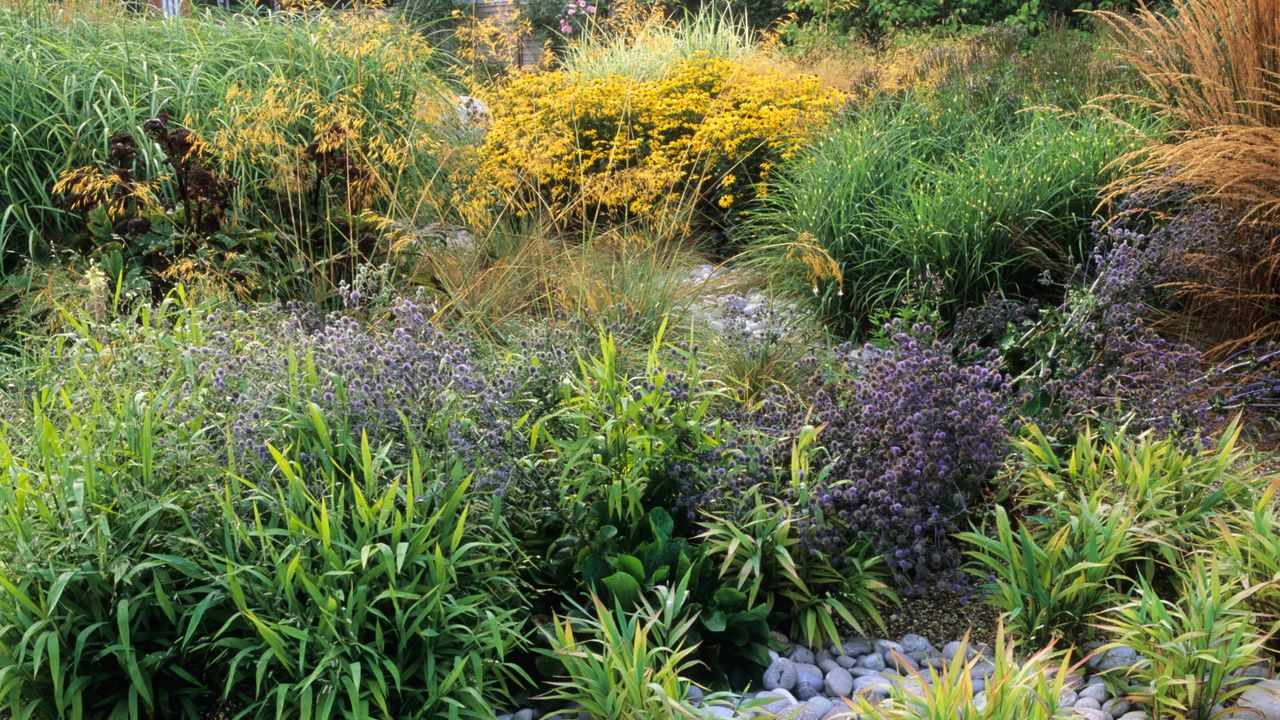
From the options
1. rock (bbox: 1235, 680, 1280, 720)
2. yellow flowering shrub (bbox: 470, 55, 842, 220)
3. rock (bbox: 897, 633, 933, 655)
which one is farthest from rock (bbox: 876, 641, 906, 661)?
yellow flowering shrub (bbox: 470, 55, 842, 220)

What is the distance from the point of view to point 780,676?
283cm

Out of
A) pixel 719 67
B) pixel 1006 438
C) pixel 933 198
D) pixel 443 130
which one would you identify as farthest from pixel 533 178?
pixel 1006 438

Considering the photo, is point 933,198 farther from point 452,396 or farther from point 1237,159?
point 452,396

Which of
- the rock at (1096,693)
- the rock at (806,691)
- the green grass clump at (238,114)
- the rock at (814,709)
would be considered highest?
the green grass clump at (238,114)

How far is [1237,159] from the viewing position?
13.7ft

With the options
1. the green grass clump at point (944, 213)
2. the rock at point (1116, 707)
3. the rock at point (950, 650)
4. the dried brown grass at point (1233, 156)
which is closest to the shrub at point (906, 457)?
the rock at point (950, 650)

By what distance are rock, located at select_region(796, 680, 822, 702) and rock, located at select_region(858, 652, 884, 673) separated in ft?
0.57

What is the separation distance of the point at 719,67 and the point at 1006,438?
4.70 metres

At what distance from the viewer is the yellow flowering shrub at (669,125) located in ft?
19.9

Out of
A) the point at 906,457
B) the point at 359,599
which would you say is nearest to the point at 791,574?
the point at 906,457

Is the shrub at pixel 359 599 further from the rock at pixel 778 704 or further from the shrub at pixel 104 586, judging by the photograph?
the rock at pixel 778 704

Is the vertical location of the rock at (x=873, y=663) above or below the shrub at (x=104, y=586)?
below

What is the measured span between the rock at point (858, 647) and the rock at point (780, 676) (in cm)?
19

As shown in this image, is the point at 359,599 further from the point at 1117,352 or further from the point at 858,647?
the point at 1117,352
